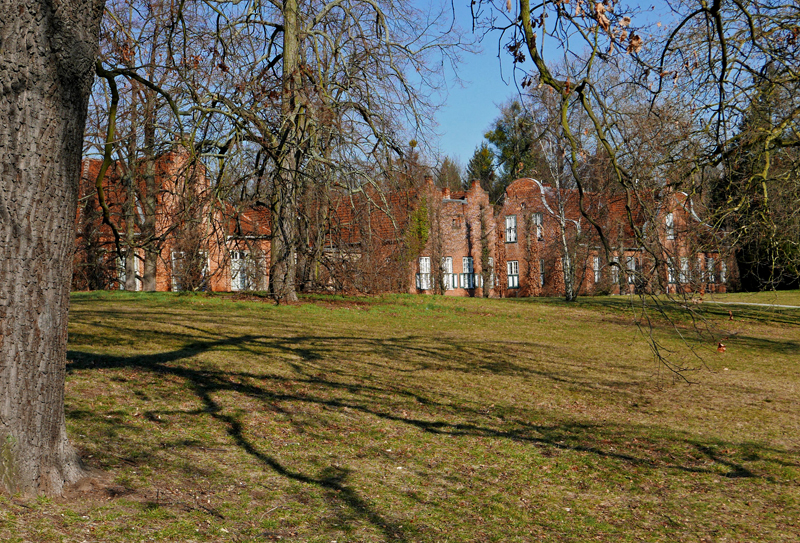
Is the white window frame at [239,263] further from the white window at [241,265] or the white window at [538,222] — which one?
the white window at [538,222]

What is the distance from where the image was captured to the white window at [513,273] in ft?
148

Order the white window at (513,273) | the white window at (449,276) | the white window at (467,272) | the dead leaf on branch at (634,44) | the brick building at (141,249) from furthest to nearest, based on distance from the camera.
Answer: the white window at (467,272), the white window at (513,273), the white window at (449,276), the brick building at (141,249), the dead leaf on branch at (634,44)

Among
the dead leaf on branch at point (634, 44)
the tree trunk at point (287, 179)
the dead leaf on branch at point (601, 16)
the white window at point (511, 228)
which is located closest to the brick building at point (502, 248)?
the white window at point (511, 228)

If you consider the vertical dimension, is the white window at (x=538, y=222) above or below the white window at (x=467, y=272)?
above

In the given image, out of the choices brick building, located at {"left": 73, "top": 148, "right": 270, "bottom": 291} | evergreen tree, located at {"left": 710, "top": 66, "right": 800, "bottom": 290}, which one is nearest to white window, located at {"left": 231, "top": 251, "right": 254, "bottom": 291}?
brick building, located at {"left": 73, "top": 148, "right": 270, "bottom": 291}

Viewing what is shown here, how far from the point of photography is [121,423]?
665 cm

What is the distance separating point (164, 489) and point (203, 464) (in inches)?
29.9

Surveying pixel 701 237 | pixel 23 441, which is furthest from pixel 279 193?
pixel 701 237

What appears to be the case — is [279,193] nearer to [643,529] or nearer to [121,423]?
[121,423]

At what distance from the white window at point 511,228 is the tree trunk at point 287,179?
28.0 metres

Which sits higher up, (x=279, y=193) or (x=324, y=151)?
(x=324, y=151)

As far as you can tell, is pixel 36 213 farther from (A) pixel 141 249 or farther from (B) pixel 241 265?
(B) pixel 241 265

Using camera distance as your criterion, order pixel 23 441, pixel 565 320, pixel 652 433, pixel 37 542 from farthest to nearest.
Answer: pixel 565 320, pixel 652 433, pixel 23 441, pixel 37 542

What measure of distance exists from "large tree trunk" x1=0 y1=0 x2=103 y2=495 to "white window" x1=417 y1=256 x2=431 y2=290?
120 ft
